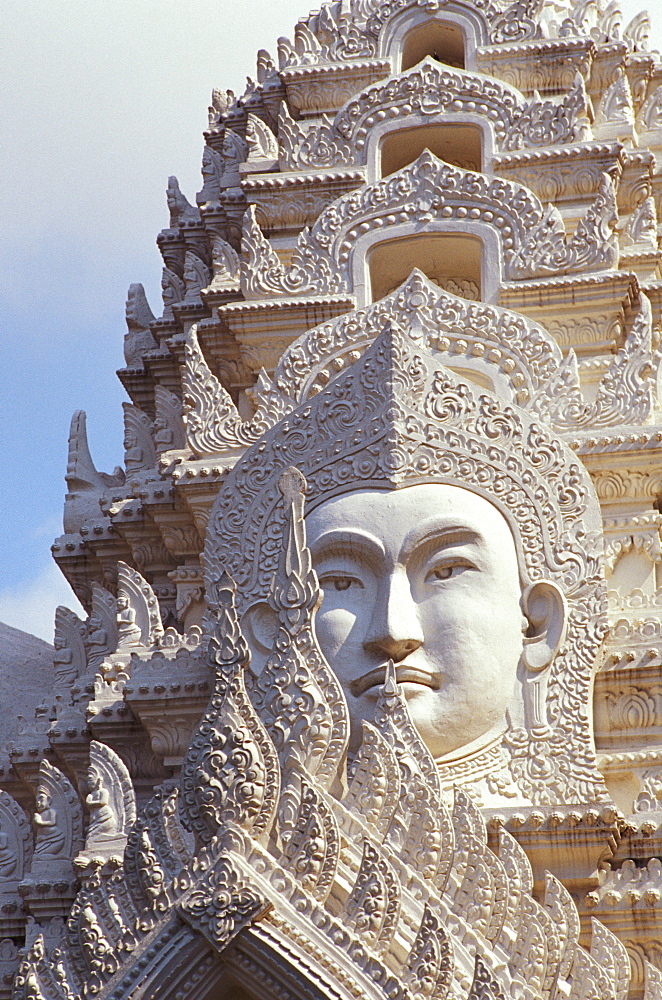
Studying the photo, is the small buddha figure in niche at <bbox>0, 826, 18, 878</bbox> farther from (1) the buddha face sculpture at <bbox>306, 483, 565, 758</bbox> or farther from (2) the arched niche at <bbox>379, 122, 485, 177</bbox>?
(2) the arched niche at <bbox>379, 122, 485, 177</bbox>

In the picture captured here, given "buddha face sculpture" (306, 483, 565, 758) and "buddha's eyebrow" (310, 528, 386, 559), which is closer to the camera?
"buddha face sculpture" (306, 483, 565, 758)

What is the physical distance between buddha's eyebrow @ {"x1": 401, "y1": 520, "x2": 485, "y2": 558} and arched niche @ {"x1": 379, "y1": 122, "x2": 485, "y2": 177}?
4231 mm

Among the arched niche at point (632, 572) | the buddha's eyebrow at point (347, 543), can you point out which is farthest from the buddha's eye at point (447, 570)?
the arched niche at point (632, 572)

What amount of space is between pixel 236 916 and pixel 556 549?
4.62 metres

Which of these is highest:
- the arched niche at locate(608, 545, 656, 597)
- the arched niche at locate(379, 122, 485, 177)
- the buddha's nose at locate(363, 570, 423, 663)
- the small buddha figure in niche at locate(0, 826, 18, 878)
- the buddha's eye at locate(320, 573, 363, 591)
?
the arched niche at locate(379, 122, 485, 177)

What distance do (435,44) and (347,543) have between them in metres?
6.31

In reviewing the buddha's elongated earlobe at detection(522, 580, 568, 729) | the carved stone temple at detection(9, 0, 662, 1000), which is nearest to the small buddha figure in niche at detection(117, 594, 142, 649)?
the carved stone temple at detection(9, 0, 662, 1000)

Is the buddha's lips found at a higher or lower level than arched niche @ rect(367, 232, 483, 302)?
lower

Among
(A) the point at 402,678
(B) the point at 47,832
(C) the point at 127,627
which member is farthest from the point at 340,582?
(B) the point at 47,832

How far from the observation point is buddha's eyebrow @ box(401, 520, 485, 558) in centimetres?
1142

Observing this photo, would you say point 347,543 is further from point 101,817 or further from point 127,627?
point 101,817

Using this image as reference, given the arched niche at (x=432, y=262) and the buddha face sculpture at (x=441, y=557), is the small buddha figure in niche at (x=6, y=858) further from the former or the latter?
the arched niche at (x=432, y=262)

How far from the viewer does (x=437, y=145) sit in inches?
599

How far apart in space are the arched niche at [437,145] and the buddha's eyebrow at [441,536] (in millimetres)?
4231
